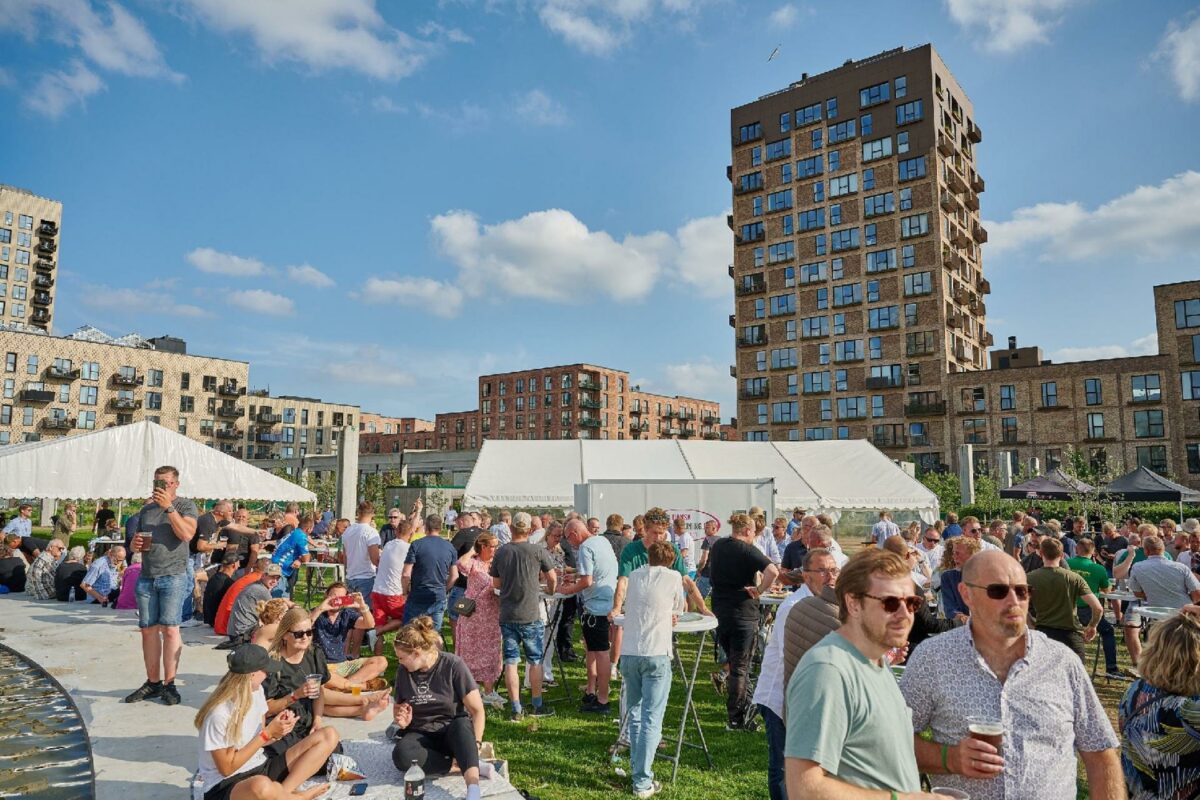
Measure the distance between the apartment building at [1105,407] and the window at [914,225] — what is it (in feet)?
42.7

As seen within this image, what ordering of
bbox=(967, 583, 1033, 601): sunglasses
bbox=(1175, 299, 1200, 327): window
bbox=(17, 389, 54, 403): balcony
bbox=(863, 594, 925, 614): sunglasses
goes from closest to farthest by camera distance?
1. bbox=(863, 594, 925, 614): sunglasses
2. bbox=(967, 583, 1033, 601): sunglasses
3. bbox=(1175, 299, 1200, 327): window
4. bbox=(17, 389, 54, 403): balcony

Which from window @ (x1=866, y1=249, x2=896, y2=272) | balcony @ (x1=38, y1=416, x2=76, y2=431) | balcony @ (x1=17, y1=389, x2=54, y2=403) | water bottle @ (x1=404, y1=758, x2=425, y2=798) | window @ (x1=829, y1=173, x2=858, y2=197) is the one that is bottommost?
water bottle @ (x1=404, y1=758, x2=425, y2=798)

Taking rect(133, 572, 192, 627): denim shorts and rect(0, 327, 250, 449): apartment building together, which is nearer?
rect(133, 572, 192, 627): denim shorts

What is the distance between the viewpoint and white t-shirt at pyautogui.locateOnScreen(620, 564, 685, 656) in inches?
238

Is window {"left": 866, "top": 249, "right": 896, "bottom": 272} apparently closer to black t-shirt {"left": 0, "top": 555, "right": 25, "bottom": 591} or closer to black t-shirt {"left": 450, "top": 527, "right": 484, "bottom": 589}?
black t-shirt {"left": 450, "top": 527, "right": 484, "bottom": 589}

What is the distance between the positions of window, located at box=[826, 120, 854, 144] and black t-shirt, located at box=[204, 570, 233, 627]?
70.1 m

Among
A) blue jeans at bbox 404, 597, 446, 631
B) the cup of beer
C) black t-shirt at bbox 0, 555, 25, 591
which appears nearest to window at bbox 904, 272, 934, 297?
blue jeans at bbox 404, 597, 446, 631

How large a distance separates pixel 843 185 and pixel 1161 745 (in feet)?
237

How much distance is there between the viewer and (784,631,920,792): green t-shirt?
222 cm

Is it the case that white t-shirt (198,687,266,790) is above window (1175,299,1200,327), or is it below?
below

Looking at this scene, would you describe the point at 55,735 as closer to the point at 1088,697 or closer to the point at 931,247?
the point at 1088,697

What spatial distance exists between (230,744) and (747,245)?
242ft

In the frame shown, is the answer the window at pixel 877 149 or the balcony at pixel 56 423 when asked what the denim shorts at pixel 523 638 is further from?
the balcony at pixel 56 423

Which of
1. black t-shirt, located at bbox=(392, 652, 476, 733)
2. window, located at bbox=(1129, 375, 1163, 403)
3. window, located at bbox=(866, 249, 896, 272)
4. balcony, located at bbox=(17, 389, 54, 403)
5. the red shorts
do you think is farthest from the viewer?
balcony, located at bbox=(17, 389, 54, 403)
